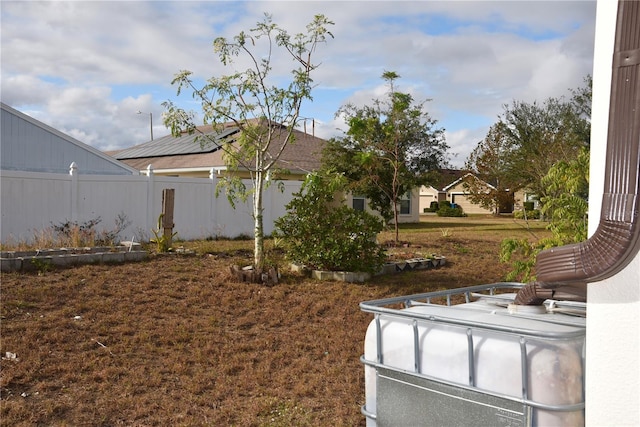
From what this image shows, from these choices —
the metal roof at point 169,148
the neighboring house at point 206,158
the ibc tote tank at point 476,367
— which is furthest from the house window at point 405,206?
the ibc tote tank at point 476,367

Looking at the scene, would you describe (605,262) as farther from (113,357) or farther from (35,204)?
(35,204)

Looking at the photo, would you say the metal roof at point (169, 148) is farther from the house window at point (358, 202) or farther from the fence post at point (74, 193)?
the fence post at point (74, 193)

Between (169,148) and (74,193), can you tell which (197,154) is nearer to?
(169,148)

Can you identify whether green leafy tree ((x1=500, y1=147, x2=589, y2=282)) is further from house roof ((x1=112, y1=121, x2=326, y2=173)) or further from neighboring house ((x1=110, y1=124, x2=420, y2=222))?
house roof ((x1=112, y1=121, x2=326, y2=173))

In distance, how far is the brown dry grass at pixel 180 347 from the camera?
4582 millimetres

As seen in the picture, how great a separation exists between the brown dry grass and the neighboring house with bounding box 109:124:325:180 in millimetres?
13091

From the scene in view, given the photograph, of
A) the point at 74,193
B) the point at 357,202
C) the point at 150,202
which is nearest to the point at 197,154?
the point at 357,202

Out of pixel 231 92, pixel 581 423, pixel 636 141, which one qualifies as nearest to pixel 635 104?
pixel 636 141

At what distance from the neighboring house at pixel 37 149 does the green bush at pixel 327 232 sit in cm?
1162

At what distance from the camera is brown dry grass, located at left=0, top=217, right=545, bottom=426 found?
4582mm

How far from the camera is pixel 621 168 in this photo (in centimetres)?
170

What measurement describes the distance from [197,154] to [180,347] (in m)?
20.1

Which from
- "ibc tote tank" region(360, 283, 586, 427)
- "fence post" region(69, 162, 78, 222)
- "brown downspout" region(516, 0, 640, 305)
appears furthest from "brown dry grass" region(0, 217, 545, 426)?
"fence post" region(69, 162, 78, 222)

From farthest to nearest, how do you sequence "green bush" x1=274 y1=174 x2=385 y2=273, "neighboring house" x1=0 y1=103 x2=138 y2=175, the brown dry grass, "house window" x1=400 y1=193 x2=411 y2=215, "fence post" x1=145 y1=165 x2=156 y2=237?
"house window" x1=400 y1=193 x2=411 y2=215, "neighboring house" x1=0 y1=103 x2=138 y2=175, "fence post" x1=145 y1=165 x2=156 y2=237, "green bush" x1=274 y1=174 x2=385 y2=273, the brown dry grass
